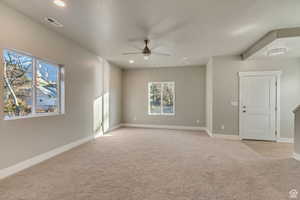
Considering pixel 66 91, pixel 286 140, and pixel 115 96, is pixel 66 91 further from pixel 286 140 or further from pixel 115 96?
pixel 286 140

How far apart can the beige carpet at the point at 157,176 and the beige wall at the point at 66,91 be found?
0.43 meters

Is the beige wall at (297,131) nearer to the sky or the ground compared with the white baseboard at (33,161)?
nearer to the sky

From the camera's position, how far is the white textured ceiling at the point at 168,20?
8.16 feet

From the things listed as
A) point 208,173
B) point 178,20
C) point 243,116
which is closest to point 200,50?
point 178,20

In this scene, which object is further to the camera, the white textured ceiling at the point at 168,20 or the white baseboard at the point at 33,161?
the white baseboard at the point at 33,161

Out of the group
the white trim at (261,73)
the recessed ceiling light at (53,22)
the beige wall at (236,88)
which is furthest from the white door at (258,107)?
the recessed ceiling light at (53,22)

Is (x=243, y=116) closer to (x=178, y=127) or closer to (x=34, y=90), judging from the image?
(x=178, y=127)

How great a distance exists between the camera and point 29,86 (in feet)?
10.2

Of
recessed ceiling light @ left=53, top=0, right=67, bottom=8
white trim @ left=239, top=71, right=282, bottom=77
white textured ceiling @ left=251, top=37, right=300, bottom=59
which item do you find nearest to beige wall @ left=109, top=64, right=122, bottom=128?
recessed ceiling light @ left=53, top=0, right=67, bottom=8

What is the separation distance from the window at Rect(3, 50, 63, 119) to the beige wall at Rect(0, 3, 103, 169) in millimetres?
153

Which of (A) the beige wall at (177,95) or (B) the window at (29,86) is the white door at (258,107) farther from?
(B) the window at (29,86)

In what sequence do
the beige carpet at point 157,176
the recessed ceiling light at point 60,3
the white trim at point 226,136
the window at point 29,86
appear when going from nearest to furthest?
the beige carpet at point 157,176, the recessed ceiling light at point 60,3, the window at point 29,86, the white trim at point 226,136

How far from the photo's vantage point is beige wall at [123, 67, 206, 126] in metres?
6.98

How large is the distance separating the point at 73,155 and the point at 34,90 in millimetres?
1678
